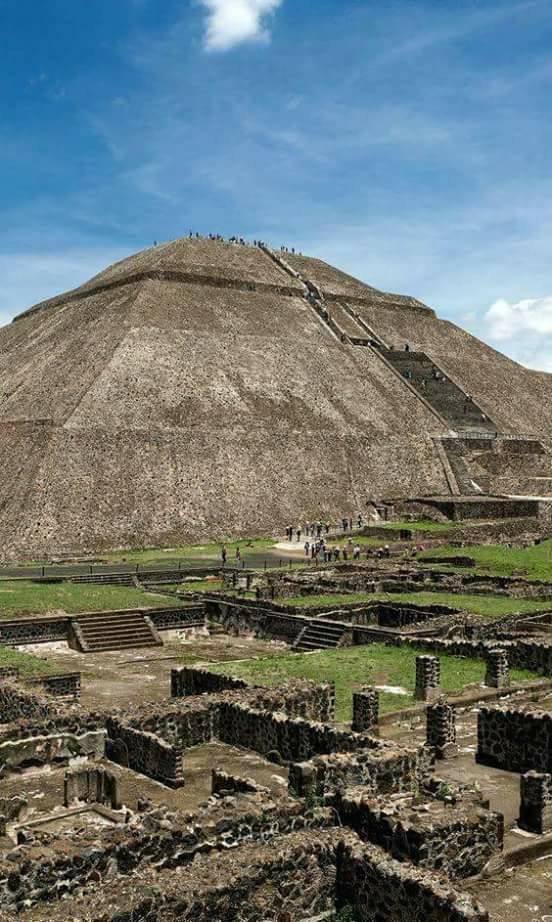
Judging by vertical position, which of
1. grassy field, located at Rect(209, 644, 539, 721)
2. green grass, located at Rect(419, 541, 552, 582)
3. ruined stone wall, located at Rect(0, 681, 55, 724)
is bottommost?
grassy field, located at Rect(209, 644, 539, 721)

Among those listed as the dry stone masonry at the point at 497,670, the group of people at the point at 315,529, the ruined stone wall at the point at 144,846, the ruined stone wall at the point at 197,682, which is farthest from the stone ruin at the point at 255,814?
the group of people at the point at 315,529

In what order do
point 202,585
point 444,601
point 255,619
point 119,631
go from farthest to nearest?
point 202,585 < point 444,601 < point 255,619 < point 119,631

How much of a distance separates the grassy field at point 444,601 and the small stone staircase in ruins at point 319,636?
2091 millimetres

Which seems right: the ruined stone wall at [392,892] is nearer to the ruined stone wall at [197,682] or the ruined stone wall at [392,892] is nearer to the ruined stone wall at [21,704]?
the ruined stone wall at [21,704]

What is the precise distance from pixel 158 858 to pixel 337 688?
41.1 feet

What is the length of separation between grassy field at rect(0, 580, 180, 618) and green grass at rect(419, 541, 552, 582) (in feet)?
50.1

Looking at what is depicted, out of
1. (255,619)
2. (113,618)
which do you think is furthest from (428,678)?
(113,618)

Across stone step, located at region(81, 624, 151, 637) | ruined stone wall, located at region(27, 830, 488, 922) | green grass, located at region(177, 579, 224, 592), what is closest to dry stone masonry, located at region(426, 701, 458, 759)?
ruined stone wall, located at region(27, 830, 488, 922)

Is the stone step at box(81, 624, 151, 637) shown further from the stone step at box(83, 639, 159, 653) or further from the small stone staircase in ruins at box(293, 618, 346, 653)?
the small stone staircase in ruins at box(293, 618, 346, 653)

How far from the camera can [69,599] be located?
33469 mm

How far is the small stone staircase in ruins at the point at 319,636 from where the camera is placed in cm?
2906

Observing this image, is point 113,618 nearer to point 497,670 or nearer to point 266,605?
point 266,605

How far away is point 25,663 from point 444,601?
51.5 ft

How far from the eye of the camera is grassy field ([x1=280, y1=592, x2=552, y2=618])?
31.7 meters
